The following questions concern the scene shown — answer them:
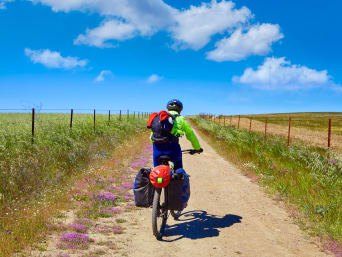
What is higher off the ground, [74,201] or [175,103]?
[175,103]

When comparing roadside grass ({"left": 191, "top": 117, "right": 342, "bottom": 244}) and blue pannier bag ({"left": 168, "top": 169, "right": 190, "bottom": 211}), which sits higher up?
blue pannier bag ({"left": 168, "top": 169, "right": 190, "bottom": 211})

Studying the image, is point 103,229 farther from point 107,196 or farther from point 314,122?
point 314,122

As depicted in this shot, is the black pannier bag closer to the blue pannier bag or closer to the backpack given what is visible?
the blue pannier bag

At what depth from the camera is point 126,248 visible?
4391mm

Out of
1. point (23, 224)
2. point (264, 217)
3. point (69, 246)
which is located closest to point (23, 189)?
point (23, 224)

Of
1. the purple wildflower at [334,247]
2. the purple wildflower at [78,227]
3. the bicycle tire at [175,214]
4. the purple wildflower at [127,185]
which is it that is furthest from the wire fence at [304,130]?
the purple wildflower at [78,227]

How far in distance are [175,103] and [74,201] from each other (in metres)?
3.39

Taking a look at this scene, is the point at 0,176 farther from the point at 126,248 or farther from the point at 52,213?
the point at 126,248

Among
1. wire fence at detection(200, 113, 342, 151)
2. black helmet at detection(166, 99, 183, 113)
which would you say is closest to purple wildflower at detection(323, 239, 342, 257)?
black helmet at detection(166, 99, 183, 113)

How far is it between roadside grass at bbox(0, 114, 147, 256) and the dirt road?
1.62m

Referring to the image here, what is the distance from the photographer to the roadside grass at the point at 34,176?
4676 mm

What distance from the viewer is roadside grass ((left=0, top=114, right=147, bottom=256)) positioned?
15.3 feet

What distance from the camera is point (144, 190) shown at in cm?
488

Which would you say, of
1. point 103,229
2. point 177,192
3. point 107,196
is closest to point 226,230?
point 177,192
